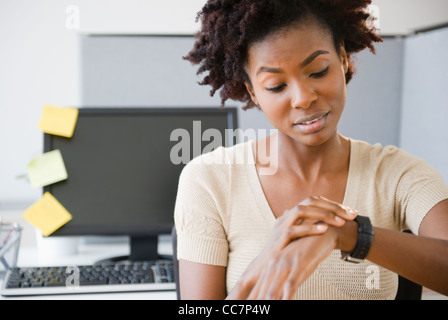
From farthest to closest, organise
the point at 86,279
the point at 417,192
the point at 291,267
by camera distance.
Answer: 1. the point at 86,279
2. the point at 417,192
3. the point at 291,267

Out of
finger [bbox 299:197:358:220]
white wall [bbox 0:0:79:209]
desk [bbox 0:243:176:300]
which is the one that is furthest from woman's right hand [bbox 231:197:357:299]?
white wall [bbox 0:0:79:209]

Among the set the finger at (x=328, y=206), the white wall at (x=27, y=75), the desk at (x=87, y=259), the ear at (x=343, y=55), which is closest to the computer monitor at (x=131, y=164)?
the desk at (x=87, y=259)

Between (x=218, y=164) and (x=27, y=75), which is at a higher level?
(x=27, y=75)

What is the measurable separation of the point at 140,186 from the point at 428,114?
724 mm

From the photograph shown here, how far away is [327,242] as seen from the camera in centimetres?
66

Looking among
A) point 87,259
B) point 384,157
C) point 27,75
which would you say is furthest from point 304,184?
point 27,75

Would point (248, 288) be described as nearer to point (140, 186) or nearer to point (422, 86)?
point (140, 186)

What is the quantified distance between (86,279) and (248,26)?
0.59 m

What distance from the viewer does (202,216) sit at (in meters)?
0.86

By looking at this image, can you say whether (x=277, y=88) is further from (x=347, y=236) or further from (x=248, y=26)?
(x=347, y=236)

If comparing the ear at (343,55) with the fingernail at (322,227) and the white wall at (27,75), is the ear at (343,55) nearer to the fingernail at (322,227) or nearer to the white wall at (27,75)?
the fingernail at (322,227)

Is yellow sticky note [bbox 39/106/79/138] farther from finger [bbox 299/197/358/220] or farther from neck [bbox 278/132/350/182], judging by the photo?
finger [bbox 299/197/358/220]

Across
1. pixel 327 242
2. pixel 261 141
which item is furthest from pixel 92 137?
pixel 327 242

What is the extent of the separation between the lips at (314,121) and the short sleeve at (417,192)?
20 centimetres
